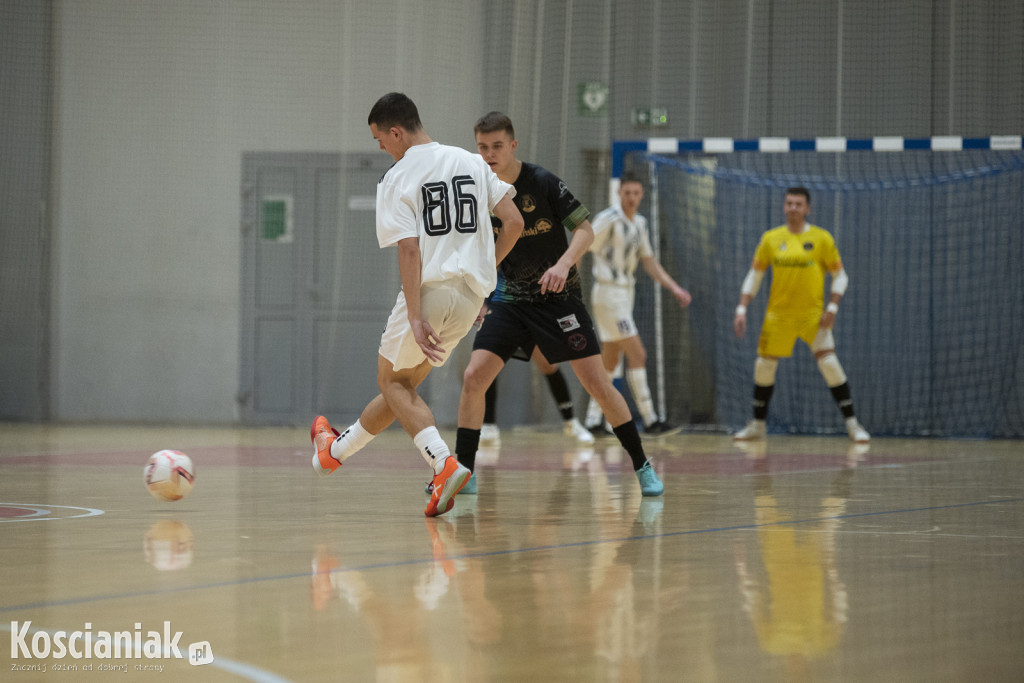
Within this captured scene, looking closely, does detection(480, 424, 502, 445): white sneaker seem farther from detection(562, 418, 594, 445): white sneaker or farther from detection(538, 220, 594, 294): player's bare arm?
detection(538, 220, 594, 294): player's bare arm

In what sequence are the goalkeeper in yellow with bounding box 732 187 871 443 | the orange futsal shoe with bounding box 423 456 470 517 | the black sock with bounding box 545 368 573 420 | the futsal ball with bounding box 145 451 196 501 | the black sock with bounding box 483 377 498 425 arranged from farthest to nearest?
the goalkeeper in yellow with bounding box 732 187 871 443 → the black sock with bounding box 545 368 573 420 → the black sock with bounding box 483 377 498 425 → the futsal ball with bounding box 145 451 196 501 → the orange futsal shoe with bounding box 423 456 470 517

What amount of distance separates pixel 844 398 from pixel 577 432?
2297mm

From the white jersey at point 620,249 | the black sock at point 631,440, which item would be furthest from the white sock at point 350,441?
the white jersey at point 620,249

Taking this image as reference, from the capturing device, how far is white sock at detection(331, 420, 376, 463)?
4.96 metres

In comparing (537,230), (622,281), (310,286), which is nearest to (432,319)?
(537,230)

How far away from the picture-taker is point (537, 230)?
5375mm

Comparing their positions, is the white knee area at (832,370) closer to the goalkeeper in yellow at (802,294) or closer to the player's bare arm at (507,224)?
the goalkeeper in yellow at (802,294)

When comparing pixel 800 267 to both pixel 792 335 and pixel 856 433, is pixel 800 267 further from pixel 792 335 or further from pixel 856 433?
pixel 856 433

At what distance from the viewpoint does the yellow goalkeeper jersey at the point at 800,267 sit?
999 cm

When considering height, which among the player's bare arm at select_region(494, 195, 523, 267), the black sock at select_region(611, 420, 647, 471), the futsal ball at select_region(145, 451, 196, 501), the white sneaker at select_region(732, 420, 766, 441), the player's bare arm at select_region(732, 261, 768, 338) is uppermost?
the player's bare arm at select_region(494, 195, 523, 267)

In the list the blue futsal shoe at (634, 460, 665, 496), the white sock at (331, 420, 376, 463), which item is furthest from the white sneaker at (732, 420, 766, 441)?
the white sock at (331, 420, 376, 463)

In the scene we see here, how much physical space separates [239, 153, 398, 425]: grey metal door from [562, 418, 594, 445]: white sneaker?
252cm

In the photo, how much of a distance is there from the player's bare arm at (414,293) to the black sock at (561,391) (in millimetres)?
5340

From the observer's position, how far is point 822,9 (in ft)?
37.9
